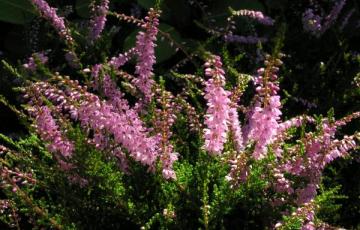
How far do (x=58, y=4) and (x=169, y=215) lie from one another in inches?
87.3

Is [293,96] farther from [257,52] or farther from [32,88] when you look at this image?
[32,88]

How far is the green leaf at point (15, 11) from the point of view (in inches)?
138

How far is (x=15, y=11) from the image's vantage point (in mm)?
3551

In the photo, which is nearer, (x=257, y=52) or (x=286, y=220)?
(x=286, y=220)

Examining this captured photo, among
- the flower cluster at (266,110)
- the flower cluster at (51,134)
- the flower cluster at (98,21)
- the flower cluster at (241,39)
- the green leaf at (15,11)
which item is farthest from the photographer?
the green leaf at (15,11)

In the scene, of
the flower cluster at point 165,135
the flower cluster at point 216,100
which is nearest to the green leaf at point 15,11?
the flower cluster at point 165,135

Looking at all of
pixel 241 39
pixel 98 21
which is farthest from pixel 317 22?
pixel 98 21

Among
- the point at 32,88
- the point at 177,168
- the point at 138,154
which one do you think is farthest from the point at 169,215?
the point at 32,88

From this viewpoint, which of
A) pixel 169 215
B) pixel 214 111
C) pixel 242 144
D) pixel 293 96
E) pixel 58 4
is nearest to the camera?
pixel 214 111

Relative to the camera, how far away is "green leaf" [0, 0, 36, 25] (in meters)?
3.51

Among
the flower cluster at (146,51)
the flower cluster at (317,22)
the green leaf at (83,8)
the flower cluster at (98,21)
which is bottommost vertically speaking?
the flower cluster at (146,51)

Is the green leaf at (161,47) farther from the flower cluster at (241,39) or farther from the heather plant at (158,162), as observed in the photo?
the heather plant at (158,162)

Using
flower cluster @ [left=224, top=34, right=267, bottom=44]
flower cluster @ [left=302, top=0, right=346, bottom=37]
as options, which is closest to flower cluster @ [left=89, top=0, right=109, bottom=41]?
flower cluster @ [left=224, top=34, right=267, bottom=44]

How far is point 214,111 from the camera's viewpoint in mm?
1786
